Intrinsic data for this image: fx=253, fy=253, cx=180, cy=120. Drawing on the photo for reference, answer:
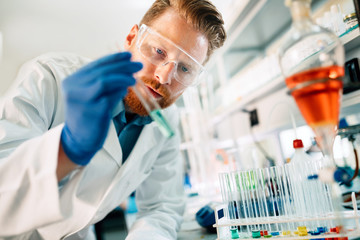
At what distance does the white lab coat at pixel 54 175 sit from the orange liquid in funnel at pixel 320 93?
2.28 ft

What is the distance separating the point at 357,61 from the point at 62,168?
4.81ft

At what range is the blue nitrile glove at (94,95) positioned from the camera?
0.69 meters

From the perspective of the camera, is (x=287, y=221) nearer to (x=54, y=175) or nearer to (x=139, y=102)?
(x=54, y=175)

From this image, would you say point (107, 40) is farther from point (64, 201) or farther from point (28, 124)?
point (64, 201)

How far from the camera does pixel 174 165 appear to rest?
6.00 feet

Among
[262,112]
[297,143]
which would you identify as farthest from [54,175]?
[262,112]

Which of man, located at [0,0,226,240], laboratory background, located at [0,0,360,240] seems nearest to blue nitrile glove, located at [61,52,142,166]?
man, located at [0,0,226,240]

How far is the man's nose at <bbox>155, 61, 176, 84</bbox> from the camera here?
1217mm

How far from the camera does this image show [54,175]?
2.47 feet

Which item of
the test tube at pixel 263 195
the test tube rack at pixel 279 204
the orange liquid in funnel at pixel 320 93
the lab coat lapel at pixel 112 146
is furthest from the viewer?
the lab coat lapel at pixel 112 146

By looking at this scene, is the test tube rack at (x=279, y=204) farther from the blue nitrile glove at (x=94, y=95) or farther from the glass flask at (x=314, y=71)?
the blue nitrile glove at (x=94, y=95)

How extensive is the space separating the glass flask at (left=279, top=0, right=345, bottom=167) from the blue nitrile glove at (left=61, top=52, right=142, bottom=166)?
43 cm

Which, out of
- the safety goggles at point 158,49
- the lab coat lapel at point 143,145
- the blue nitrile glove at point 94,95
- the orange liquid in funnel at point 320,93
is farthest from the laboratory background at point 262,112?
the lab coat lapel at point 143,145

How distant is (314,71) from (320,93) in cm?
5
